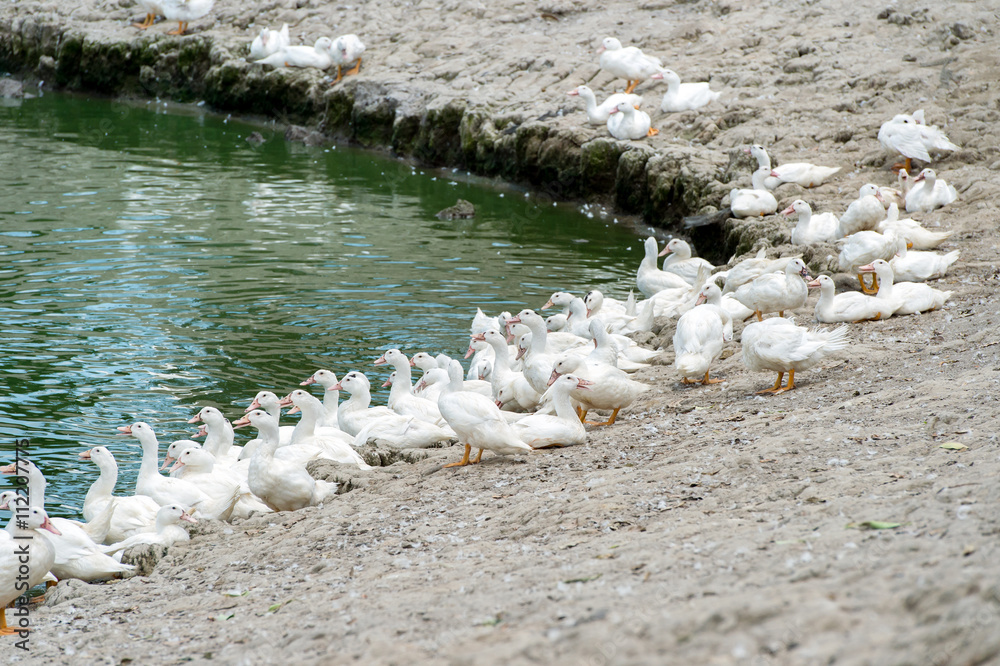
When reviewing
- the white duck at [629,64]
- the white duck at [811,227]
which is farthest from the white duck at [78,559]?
the white duck at [629,64]

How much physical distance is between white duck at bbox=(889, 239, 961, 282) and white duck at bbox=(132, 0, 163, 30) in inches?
1047

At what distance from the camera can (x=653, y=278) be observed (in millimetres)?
14445

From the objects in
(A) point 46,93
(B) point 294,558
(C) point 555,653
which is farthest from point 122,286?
(A) point 46,93

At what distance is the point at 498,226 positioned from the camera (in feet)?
63.0

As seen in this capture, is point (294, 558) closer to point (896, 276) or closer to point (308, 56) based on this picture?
point (896, 276)

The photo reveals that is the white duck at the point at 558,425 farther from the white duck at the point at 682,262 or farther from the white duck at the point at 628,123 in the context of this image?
the white duck at the point at 628,123

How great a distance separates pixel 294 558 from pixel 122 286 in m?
9.07

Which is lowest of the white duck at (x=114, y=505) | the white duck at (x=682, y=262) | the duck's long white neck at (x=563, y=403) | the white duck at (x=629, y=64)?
the white duck at (x=114, y=505)

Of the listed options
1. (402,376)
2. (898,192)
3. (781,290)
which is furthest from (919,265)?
(402,376)

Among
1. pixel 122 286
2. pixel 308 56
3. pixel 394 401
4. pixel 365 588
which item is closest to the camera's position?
pixel 365 588

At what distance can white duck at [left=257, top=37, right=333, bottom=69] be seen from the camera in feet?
87.8

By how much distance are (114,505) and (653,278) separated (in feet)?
29.6

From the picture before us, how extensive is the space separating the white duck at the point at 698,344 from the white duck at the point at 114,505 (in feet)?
15.6

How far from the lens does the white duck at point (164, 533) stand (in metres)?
7.18
